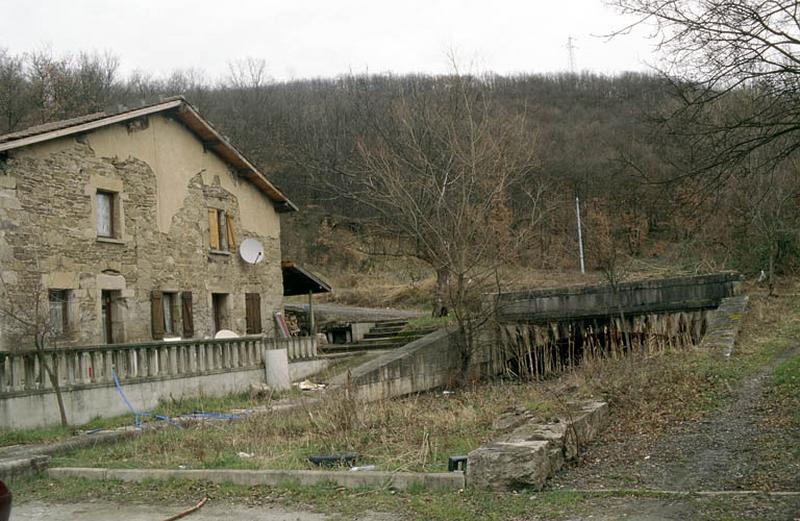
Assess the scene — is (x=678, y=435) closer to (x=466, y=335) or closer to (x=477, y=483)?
(x=477, y=483)

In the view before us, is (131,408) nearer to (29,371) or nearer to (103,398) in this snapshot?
(103,398)

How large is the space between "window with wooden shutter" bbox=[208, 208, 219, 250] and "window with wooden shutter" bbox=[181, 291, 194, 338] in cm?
208

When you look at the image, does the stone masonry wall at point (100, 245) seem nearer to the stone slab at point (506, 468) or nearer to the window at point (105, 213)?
the window at point (105, 213)

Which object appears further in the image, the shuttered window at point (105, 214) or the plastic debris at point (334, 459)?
the shuttered window at point (105, 214)

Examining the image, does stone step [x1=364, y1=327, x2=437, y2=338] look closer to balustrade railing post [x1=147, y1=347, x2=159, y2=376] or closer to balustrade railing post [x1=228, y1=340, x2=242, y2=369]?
balustrade railing post [x1=228, y1=340, x2=242, y2=369]

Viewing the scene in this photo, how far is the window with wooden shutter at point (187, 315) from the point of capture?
22438 millimetres

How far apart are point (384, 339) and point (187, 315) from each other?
24.2 ft

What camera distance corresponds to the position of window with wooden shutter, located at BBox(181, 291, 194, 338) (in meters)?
22.4

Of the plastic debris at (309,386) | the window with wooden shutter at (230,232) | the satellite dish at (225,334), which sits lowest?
the plastic debris at (309,386)

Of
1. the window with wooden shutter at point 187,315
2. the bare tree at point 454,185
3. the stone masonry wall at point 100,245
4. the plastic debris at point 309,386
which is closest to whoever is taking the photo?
the stone masonry wall at point 100,245

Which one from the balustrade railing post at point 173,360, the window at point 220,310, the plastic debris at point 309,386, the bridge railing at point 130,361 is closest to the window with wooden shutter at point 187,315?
the window at point 220,310

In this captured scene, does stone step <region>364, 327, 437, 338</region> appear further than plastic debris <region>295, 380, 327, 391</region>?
Yes

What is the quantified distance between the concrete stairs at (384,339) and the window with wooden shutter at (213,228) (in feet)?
18.6

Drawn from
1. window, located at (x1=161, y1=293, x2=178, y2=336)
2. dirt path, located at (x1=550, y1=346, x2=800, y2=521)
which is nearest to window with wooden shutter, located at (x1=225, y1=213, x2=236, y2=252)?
window, located at (x1=161, y1=293, x2=178, y2=336)
